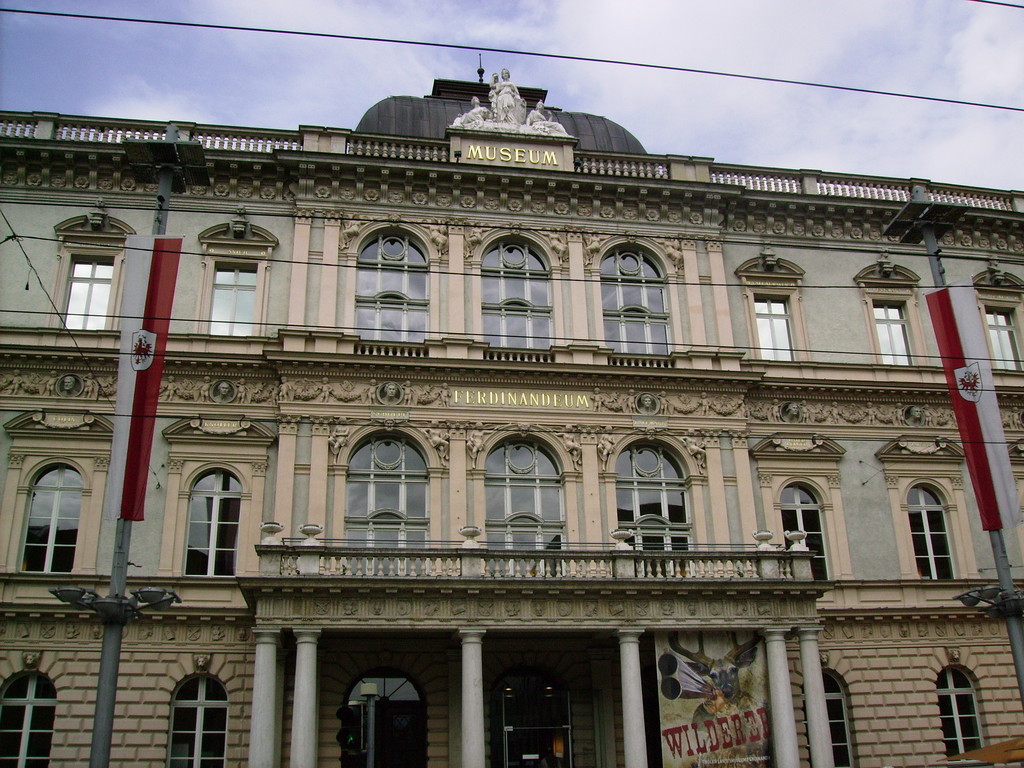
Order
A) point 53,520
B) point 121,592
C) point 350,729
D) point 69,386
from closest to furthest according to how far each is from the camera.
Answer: point 121,592
point 350,729
point 53,520
point 69,386

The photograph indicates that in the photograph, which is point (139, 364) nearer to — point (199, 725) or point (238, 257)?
point (199, 725)

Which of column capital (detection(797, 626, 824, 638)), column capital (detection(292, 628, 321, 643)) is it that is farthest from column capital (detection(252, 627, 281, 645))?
column capital (detection(797, 626, 824, 638))

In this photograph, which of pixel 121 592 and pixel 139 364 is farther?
pixel 139 364

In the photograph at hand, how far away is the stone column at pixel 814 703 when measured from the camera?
2173 cm

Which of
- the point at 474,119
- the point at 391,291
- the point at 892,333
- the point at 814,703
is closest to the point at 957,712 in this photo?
the point at 814,703

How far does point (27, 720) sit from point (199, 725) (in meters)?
3.78

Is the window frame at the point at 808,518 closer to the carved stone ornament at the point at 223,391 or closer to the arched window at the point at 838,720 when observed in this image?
the arched window at the point at 838,720

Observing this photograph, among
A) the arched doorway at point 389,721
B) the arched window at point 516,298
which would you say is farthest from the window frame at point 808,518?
the arched doorway at point 389,721

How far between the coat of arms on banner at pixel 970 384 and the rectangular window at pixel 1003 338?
33.9ft

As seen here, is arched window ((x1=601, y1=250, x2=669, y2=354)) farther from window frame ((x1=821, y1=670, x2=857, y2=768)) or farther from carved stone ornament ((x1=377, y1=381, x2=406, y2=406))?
window frame ((x1=821, y1=670, x2=857, y2=768))

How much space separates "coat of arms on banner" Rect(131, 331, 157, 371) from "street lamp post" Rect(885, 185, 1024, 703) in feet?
50.0

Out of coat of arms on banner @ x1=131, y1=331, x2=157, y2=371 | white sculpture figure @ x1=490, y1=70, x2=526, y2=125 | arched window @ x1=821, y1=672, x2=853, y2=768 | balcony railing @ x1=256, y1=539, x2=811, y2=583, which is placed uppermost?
white sculpture figure @ x1=490, y1=70, x2=526, y2=125

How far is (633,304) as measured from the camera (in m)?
29.0

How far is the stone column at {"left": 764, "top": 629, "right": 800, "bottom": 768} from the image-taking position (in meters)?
21.5
